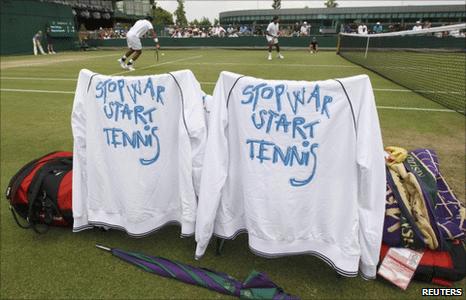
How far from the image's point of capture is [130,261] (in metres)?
2.19

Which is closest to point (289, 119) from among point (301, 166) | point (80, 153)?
point (301, 166)

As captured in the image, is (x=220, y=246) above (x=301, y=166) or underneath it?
underneath

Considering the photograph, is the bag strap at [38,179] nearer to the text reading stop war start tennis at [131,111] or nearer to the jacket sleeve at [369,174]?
the text reading stop war start tennis at [131,111]

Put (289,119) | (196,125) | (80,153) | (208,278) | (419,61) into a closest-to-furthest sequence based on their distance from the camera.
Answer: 1. (289,119)
2. (196,125)
3. (208,278)
4. (80,153)
5. (419,61)

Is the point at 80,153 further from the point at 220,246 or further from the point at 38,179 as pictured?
the point at 220,246

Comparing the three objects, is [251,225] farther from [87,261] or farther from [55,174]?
[55,174]

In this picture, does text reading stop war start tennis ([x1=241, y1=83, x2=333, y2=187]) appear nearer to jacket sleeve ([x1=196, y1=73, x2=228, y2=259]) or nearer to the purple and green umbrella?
jacket sleeve ([x1=196, y1=73, x2=228, y2=259])

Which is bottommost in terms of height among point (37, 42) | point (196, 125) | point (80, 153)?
point (80, 153)

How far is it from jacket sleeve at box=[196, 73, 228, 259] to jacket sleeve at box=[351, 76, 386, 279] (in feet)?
2.41

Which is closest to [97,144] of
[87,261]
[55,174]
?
[55,174]

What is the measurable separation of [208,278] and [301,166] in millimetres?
948

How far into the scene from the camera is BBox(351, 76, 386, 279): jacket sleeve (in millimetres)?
1646

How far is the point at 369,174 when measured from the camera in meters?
1.66

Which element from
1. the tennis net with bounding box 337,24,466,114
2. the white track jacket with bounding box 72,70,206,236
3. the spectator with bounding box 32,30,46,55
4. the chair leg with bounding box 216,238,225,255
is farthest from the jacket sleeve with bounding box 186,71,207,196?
the spectator with bounding box 32,30,46,55
